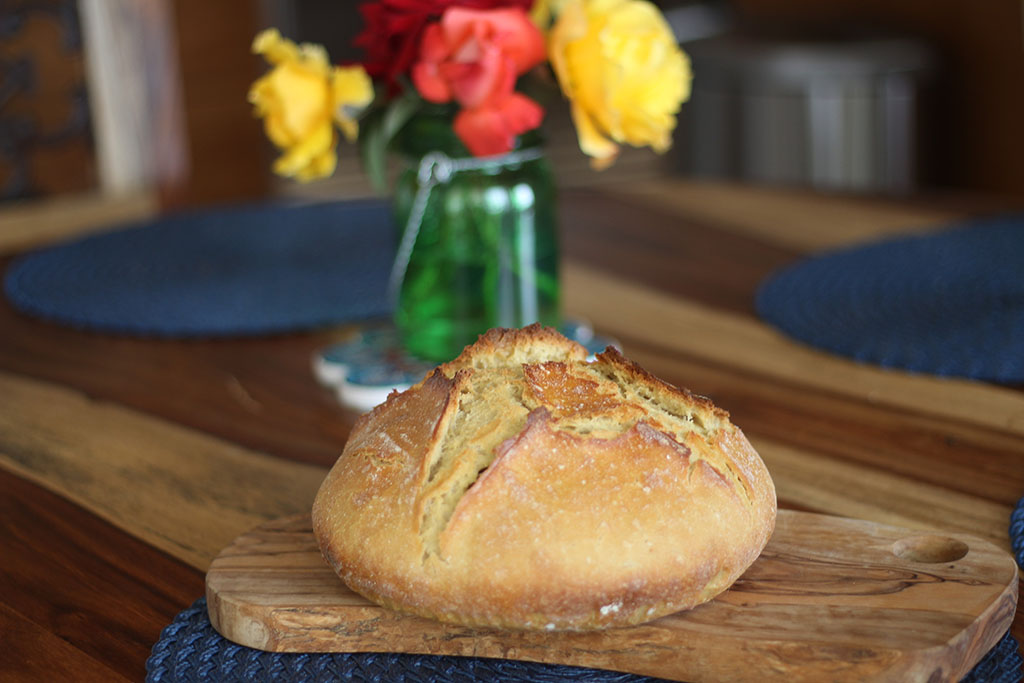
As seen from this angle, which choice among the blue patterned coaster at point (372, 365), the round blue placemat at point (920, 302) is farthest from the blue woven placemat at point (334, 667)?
the round blue placemat at point (920, 302)

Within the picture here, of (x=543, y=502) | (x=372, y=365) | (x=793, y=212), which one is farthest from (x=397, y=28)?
(x=793, y=212)

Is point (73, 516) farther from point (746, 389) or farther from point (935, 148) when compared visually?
point (935, 148)

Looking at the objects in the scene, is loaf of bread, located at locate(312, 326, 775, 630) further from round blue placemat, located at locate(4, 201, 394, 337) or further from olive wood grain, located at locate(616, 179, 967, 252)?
olive wood grain, located at locate(616, 179, 967, 252)

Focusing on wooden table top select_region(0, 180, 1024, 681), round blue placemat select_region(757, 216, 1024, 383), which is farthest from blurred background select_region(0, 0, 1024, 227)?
wooden table top select_region(0, 180, 1024, 681)

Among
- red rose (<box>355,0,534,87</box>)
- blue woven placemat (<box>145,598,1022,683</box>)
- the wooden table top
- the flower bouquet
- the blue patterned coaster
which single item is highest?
red rose (<box>355,0,534,87</box>)

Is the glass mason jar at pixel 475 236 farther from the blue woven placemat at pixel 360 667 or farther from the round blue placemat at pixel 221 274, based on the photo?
the blue woven placemat at pixel 360 667

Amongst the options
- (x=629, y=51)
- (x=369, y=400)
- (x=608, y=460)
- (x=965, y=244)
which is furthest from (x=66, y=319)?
(x=965, y=244)
